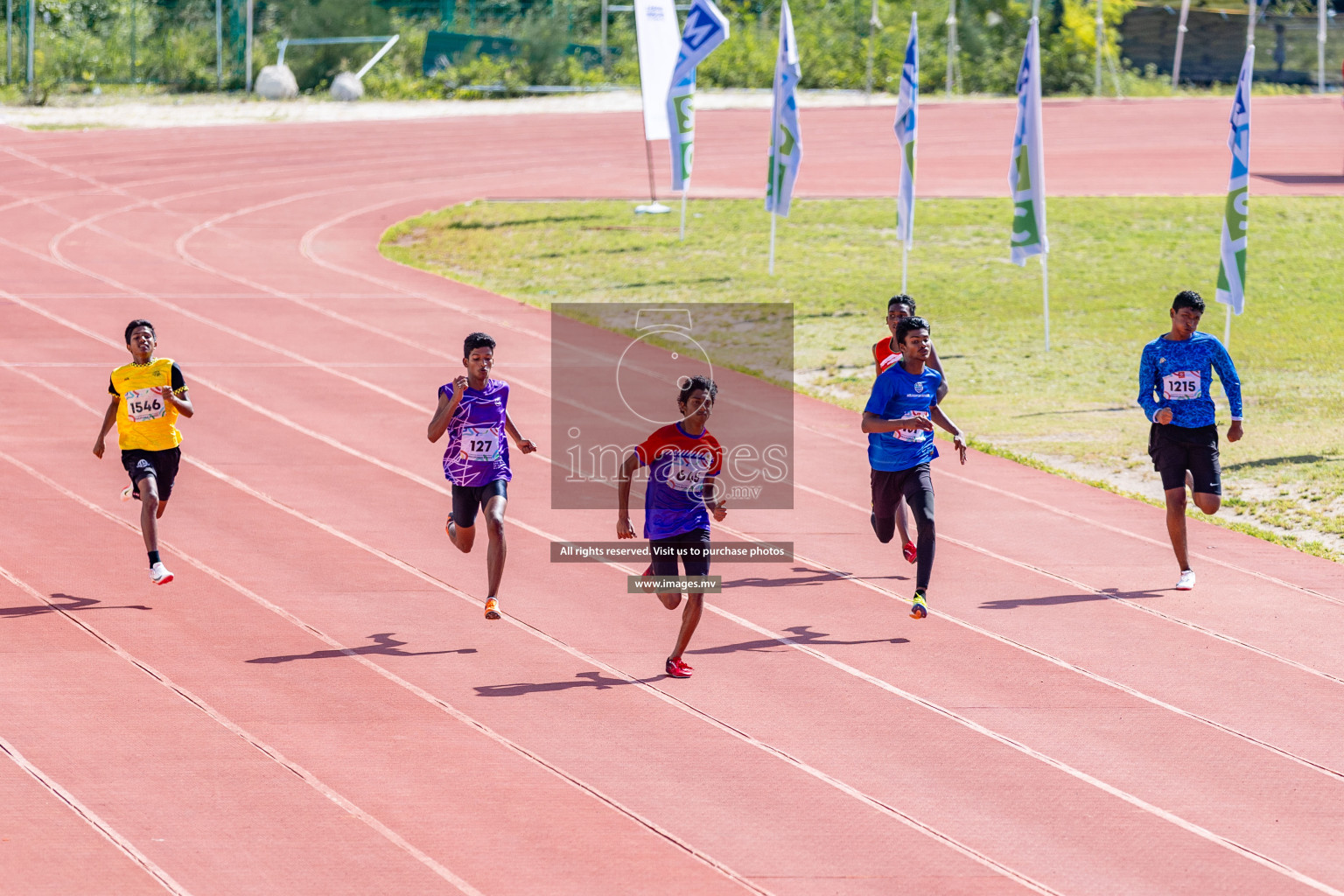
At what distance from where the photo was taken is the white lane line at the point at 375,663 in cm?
704

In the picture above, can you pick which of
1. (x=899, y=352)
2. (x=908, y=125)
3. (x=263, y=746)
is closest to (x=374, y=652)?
(x=263, y=746)

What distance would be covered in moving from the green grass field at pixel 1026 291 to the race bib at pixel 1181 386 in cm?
248

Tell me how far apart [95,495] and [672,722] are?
6423 mm

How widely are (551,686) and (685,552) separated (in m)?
1.08

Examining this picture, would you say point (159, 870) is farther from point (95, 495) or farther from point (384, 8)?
point (384, 8)

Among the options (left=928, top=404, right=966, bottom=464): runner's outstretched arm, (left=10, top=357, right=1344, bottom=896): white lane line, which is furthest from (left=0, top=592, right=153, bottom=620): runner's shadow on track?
(left=928, top=404, right=966, bottom=464): runner's outstretched arm

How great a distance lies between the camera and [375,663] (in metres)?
9.17

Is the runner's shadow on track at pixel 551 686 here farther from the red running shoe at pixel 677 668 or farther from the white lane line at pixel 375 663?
the white lane line at pixel 375 663

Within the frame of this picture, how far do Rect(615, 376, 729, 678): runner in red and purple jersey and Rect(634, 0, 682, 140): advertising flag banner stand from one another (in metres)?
18.5

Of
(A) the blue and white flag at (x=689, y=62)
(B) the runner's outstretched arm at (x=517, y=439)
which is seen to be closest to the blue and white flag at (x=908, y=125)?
(A) the blue and white flag at (x=689, y=62)

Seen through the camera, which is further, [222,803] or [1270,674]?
[1270,674]

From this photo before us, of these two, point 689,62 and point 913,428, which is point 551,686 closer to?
point 913,428

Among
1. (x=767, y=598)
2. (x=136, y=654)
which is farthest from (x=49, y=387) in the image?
(x=767, y=598)

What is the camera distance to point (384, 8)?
5028 centimetres
